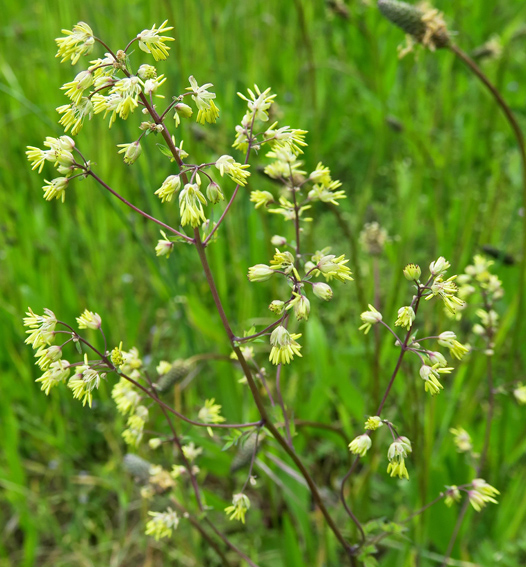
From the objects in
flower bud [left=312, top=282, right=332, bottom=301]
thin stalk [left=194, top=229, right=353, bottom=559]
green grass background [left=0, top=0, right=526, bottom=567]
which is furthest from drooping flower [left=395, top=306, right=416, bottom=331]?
green grass background [left=0, top=0, right=526, bottom=567]

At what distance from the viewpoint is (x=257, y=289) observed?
241cm

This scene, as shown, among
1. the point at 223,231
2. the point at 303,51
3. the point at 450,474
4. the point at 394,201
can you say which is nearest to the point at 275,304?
the point at 450,474

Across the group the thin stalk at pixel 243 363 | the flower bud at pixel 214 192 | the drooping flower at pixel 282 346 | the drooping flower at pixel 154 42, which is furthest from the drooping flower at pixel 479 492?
the drooping flower at pixel 154 42

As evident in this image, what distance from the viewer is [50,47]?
3133mm

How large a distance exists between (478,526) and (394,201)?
190 cm

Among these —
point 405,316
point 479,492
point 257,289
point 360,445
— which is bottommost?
point 257,289

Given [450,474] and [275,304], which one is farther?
[450,474]

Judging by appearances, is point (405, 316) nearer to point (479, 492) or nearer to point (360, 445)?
point (360, 445)

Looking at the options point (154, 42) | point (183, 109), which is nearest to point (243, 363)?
point (183, 109)

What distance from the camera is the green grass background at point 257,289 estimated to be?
1.87 m

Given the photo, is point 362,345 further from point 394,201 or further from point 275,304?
point 275,304

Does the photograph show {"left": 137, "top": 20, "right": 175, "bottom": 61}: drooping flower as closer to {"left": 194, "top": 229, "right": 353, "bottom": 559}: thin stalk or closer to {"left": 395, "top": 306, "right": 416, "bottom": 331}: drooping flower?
{"left": 194, "top": 229, "right": 353, "bottom": 559}: thin stalk

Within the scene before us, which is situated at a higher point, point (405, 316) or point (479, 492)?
point (405, 316)

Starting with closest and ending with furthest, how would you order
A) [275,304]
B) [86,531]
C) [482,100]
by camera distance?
[275,304] → [86,531] → [482,100]
